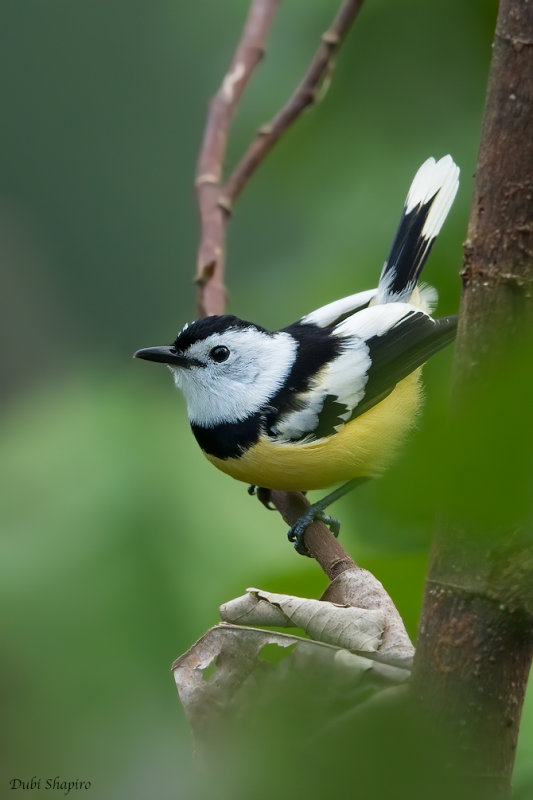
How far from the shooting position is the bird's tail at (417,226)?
6.23 ft

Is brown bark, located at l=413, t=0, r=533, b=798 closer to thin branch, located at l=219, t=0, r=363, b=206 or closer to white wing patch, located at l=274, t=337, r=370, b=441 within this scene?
thin branch, located at l=219, t=0, r=363, b=206

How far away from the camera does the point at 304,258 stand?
2373mm

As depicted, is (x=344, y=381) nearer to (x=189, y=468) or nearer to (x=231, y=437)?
(x=231, y=437)

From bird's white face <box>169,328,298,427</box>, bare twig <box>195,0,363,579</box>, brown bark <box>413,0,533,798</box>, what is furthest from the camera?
bird's white face <box>169,328,298,427</box>

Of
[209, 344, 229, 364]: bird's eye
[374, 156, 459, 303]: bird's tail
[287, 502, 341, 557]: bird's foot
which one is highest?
[374, 156, 459, 303]: bird's tail

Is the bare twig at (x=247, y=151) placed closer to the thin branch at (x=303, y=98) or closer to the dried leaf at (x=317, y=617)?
the thin branch at (x=303, y=98)

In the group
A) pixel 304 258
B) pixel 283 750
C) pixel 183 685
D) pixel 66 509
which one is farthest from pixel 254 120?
pixel 283 750

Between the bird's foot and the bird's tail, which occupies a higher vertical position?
the bird's tail

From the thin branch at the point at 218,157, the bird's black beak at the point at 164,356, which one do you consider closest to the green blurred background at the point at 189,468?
the thin branch at the point at 218,157

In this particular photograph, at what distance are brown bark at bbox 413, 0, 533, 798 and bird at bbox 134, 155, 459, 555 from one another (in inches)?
51.8

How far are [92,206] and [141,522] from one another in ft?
11.5

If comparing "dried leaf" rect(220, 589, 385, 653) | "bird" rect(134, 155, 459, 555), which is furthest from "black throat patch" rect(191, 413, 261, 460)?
"dried leaf" rect(220, 589, 385, 653)

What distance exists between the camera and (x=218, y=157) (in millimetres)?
2217

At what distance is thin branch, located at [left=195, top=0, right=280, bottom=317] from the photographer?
2.08 m
